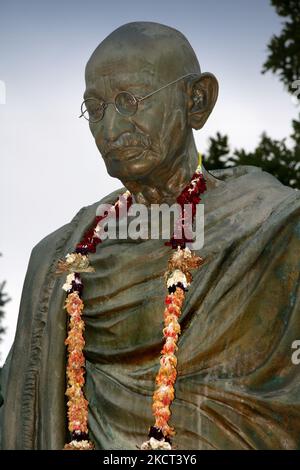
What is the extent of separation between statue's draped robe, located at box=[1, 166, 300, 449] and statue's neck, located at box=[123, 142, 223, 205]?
0.17 meters

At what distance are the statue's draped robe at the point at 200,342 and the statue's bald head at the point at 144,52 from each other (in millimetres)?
679

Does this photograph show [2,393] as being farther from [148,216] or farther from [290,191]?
[290,191]

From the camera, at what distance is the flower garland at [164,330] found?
6027 millimetres

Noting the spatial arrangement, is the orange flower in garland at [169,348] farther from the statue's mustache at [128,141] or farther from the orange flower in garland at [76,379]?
the statue's mustache at [128,141]

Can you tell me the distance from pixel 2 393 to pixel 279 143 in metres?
9.42

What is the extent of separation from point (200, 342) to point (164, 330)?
0.62ft

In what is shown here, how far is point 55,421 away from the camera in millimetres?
6328

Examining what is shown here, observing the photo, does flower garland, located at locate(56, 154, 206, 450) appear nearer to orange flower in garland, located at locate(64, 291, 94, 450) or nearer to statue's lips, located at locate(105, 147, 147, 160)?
orange flower in garland, located at locate(64, 291, 94, 450)

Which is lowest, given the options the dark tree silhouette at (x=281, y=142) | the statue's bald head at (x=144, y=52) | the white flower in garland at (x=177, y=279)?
the white flower in garland at (x=177, y=279)

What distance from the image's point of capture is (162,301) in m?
6.31

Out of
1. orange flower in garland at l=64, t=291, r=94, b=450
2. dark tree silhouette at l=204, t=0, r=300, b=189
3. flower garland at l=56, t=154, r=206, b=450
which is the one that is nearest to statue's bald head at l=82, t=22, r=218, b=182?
flower garland at l=56, t=154, r=206, b=450

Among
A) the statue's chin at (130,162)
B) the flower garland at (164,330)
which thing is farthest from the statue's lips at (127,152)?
the flower garland at (164,330)

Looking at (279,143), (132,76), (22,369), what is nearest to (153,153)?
(132,76)

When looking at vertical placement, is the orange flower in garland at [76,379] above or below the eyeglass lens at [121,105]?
below
